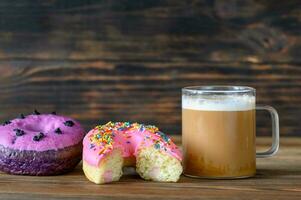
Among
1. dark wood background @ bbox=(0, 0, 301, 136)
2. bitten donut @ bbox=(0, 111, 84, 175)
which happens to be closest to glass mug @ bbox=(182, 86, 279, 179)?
bitten donut @ bbox=(0, 111, 84, 175)

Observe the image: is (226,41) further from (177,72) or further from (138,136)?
(138,136)

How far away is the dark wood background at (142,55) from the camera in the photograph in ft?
5.96

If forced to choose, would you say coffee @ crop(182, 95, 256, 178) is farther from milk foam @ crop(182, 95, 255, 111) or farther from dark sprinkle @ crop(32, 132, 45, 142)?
dark sprinkle @ crop(32, 132, 45, 142)

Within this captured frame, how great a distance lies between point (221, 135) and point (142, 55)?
2.20ft

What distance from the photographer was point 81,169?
134 centimetres

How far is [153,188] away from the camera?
1157 millimetres

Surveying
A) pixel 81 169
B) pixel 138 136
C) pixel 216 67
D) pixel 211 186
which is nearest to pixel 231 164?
pixel 211 186

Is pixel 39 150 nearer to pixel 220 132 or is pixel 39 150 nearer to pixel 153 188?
pixel 153 188

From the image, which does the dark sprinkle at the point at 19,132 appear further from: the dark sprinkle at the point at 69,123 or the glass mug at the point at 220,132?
the glass mug at the point at 220,132

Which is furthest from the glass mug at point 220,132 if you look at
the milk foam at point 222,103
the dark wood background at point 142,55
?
the dark wood background at point 142,55

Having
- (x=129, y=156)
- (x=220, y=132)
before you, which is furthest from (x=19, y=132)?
(x=220, y=132)

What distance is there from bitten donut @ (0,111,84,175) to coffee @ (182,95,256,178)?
24 cm

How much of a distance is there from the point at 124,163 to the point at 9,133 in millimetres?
240

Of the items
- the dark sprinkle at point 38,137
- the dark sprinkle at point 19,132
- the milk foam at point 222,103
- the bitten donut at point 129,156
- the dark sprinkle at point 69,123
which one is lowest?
the bitten donut at point 129,156
